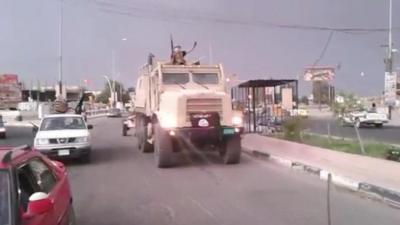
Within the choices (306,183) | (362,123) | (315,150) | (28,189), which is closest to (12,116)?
(362,123)

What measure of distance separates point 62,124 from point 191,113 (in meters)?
4.91

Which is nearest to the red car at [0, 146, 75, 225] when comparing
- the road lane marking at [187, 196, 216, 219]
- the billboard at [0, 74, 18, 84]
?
the road lane marking at [187, 196, 216, 219]

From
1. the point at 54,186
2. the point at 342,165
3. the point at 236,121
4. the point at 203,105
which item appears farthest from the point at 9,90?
the point at 54,186

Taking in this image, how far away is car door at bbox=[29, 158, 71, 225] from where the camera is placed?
595 centimetres

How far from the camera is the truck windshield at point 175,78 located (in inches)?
731

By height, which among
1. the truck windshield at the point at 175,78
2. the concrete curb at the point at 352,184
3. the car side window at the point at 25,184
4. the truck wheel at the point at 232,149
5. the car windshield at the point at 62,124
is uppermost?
the truck windshield at the point at 175,78

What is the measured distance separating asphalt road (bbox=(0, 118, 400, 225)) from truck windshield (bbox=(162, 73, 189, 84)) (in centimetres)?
268

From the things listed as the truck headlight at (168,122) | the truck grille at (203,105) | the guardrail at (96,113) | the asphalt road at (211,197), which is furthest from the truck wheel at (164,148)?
the guardrail at (96,113)

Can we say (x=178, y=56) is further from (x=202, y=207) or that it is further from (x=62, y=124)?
(x=202, y=207)

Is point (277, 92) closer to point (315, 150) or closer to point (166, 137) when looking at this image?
point (315, 150)

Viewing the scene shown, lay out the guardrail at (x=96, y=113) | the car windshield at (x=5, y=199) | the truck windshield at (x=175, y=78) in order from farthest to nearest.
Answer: the guardrail at (x=96, y=113) < the truck windshield at (x=175, y=78) < the car windshield at (x=5, y=199)

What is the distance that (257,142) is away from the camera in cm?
2392

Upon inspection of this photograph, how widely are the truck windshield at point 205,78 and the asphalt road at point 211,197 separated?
2.76 metres

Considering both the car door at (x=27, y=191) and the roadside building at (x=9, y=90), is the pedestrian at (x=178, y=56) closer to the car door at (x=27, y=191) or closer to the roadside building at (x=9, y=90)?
the car door at (x=27, y=191)
